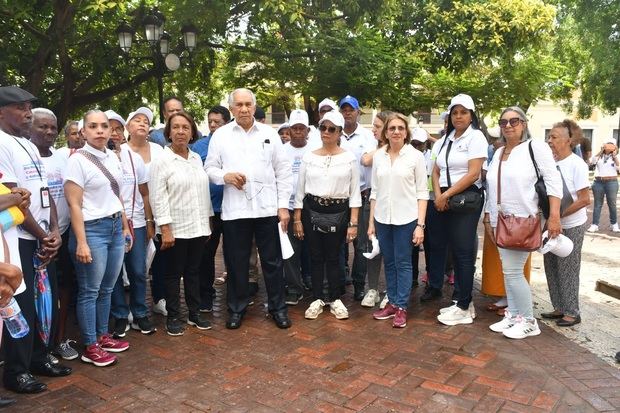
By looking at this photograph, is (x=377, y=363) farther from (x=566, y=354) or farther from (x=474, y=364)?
(x=566, y=354)

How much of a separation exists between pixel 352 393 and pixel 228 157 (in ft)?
7.46

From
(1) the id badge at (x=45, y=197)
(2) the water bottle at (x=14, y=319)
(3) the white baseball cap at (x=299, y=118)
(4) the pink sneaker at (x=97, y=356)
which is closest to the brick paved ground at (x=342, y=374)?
(4) the pink sneaker at (x=97, y=356)

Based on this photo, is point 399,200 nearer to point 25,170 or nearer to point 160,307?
point 160,307

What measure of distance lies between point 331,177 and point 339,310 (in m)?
1.29

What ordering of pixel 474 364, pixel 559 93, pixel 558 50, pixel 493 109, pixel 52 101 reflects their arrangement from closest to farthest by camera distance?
pixel 474 364 → pixel 52 101 → pixel 493 109 → pixel 559 93 → pixel 558 50

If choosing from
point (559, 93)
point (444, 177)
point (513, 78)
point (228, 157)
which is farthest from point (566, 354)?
point (559, 93)

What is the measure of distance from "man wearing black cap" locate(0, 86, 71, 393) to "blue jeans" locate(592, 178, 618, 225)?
32.5ft

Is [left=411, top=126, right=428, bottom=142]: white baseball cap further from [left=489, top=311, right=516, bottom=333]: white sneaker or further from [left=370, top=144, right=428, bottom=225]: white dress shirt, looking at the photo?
[left=489, top=311, right=516, bottom=333]: white sneaker

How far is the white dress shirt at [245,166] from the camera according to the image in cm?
462

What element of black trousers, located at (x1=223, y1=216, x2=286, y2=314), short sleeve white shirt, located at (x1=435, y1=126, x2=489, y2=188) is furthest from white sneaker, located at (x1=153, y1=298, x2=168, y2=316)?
short sleeve white shirt, located at (x1=435, y1=126, x2=489, y2=188)

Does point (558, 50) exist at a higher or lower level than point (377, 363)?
higher

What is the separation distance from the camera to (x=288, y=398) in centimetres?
344

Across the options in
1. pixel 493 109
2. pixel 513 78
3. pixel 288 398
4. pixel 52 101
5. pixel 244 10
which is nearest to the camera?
pixel 288 398

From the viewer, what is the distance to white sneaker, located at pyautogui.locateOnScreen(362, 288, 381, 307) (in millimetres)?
5367
